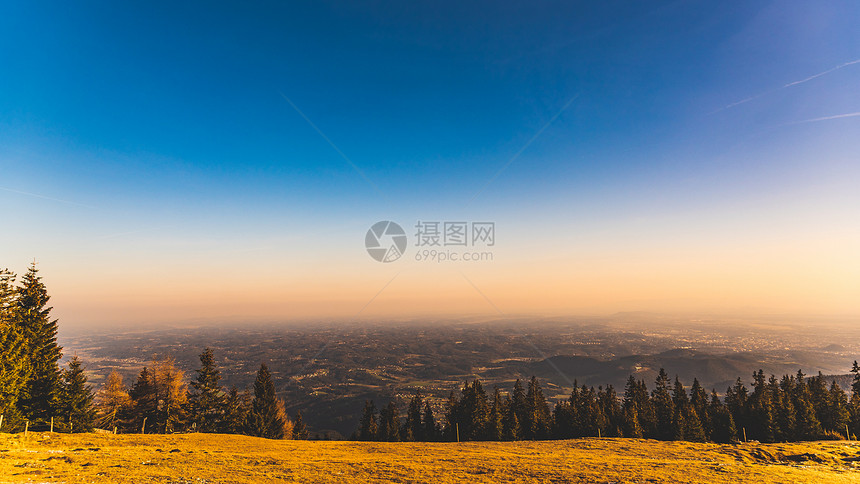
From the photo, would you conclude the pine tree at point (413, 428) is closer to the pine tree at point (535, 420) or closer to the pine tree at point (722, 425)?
the pine tree at point (535, 420)

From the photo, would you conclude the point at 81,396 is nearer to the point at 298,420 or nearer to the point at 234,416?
the point at 234,416

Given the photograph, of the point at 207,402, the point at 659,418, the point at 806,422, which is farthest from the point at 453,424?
the point at 806,422

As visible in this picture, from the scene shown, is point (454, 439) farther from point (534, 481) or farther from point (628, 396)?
point (534, 481)

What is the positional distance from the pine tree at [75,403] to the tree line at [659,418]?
43.5 metres

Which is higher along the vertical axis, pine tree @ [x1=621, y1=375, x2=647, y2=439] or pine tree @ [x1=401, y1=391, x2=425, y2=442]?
pine tree @ [x1=621, y1=375, x2=647, y2=439]

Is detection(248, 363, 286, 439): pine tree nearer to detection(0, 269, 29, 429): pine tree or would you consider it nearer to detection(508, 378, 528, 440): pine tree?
detection(0, 269, 29, 429): pine tree

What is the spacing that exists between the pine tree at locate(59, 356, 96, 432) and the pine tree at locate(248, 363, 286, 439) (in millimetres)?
18907

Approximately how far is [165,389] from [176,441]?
70.9 ft

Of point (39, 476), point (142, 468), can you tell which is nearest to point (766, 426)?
point (142, 468)

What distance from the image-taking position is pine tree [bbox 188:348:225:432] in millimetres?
49469

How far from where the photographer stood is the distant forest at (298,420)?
36.6m

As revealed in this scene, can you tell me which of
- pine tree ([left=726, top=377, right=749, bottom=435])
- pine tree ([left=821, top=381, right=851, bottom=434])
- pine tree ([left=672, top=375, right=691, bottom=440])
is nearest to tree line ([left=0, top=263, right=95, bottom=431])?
pine tree ([left=672, top=375, right=691, bottom=440])

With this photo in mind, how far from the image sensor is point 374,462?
28.6 m

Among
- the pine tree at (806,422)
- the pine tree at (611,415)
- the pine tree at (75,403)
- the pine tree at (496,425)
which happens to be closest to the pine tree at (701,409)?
the pine tree at (806,422)
